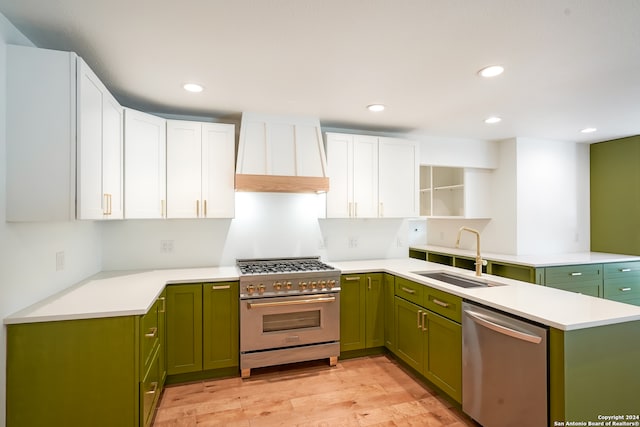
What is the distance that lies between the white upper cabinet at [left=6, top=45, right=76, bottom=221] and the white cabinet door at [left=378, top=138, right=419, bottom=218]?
2.65 meters

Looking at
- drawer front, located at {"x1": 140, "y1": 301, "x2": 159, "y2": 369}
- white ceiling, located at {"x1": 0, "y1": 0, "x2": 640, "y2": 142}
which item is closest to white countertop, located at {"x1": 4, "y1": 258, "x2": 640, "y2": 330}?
drawer front, located at {"x1": 140, "y1": 301, "x2": 159, "y2": 369}

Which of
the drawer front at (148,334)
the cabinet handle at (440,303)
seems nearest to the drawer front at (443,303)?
the cabinet handle at (440,303)

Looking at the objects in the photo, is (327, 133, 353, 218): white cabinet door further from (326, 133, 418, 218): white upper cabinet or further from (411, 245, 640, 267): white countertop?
(411, 245, 640, 267): white countertop

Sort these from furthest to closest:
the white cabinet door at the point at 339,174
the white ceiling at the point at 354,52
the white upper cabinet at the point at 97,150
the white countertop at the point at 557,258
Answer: the white countertop at the point at 557,258 < the white cabinet door at the point at 339,174 < the white upper cabinet at the point at 97,150 < the white ceiling at the point at 354,52

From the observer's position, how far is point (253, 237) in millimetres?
3377

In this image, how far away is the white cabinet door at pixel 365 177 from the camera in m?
3.39

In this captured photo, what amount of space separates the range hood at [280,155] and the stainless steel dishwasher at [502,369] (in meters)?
1.71

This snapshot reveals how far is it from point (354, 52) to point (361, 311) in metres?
2.26

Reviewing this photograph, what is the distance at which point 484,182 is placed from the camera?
427cm

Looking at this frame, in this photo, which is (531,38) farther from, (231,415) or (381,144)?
(231,415)

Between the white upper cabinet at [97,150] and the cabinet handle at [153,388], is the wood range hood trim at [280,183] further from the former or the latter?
the cabinet handle at [153,388]

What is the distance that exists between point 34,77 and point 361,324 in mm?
2942

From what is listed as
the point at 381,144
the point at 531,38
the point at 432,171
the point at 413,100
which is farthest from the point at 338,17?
the point at 432,171

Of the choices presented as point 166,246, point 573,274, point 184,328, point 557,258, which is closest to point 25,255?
point 184,328
